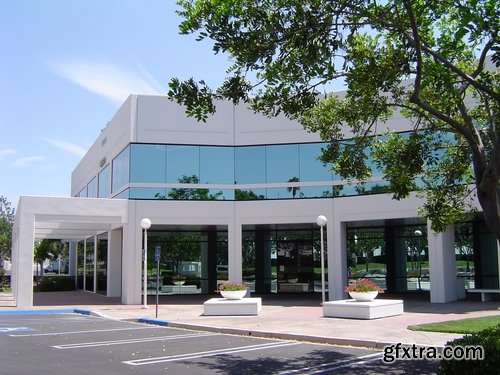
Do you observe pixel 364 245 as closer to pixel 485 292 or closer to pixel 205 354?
pixel 485 292

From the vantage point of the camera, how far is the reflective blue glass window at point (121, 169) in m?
24.8

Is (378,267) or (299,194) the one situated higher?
(299,194)

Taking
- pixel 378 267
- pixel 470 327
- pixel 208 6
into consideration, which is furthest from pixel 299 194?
pixel 208 6

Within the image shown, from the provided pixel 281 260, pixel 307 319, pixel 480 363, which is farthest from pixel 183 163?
pixel 480 363

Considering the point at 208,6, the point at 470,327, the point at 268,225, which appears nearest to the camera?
the point at 208,6

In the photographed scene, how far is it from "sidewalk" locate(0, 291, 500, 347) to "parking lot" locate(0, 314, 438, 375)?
2.09ft

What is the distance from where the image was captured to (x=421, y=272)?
87.0 feet

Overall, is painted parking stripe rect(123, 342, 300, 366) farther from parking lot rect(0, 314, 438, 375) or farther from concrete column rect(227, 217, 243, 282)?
concrete column rect(227, 217, 243, 282)

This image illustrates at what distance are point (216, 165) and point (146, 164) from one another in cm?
306

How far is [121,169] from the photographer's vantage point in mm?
26062

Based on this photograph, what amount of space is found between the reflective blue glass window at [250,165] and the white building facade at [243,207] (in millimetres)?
45

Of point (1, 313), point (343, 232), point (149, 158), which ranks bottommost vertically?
point (1, 313)

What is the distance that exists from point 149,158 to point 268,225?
6145mm

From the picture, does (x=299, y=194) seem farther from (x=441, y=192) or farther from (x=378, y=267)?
(x=441, y=192)
